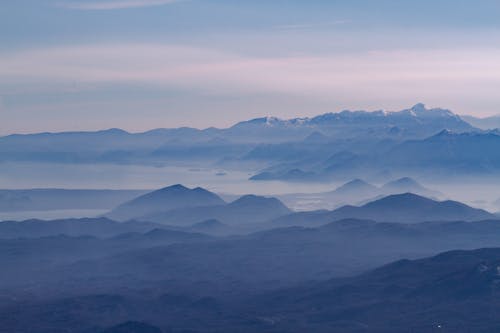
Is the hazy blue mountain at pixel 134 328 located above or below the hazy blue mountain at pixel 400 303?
above

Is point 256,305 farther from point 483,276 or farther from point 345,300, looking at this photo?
point 483,276

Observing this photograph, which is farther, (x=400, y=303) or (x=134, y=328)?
(x=400, y=303)

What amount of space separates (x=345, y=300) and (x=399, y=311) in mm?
14069

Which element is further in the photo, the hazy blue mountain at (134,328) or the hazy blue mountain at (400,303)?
the hazy blue mountain at (400,303)

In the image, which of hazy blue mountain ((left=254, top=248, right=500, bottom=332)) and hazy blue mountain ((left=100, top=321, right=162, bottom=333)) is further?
hazy blue mountain ((left=254, top=248, right=500, bottom=332))

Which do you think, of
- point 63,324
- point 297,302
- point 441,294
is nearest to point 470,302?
point 441,294

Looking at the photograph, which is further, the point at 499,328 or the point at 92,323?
the point at 92,323

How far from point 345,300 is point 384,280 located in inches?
611

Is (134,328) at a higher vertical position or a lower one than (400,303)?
higher

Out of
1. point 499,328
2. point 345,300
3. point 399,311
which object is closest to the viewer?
point 499,328

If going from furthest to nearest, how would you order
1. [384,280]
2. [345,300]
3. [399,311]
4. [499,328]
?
[384,280] → [345,300] → [399,311] → [499,328]

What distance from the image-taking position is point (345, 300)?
184125mm

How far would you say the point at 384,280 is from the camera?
196625mm

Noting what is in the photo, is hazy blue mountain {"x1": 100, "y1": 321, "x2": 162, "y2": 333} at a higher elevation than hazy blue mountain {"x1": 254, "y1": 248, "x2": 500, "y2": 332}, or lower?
higher
